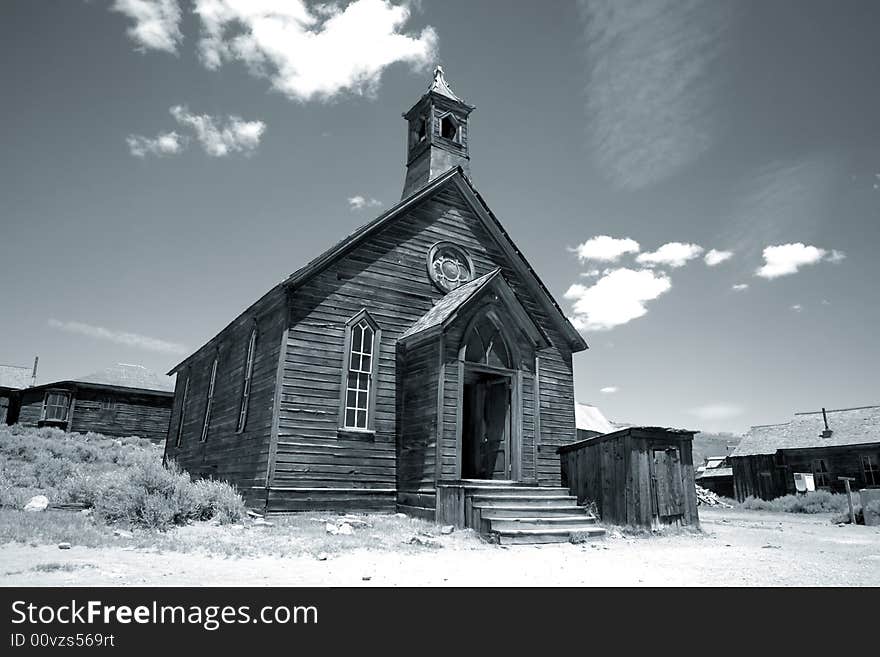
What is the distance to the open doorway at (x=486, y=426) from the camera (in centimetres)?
1415

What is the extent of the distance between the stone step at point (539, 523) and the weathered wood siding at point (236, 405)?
15.5ft

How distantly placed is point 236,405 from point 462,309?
6.79 m

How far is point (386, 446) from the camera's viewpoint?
43.9 ft

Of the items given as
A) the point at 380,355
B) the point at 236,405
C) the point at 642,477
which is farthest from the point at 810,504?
the point at 236,405

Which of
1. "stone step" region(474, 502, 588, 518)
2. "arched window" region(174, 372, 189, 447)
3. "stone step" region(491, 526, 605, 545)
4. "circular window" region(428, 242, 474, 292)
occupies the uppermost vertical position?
"circular window" region(428, 242, 474, 292)

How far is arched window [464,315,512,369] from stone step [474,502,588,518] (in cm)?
342

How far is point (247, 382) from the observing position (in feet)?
48.3

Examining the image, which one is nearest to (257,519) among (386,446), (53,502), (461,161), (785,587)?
(386,446)

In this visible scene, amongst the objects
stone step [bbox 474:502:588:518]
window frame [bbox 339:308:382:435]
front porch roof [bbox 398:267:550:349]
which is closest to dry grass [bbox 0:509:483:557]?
stone step [bbox 474:502:588:518]

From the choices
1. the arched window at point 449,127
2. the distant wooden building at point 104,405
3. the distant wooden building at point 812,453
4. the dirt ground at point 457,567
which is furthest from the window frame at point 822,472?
the distant wooden building at point 104,405

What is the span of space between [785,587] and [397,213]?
1152 cm

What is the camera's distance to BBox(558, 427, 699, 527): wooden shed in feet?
41.8

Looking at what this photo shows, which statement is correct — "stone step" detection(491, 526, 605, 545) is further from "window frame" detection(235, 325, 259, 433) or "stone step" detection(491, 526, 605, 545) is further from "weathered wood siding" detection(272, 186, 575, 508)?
"window frame" detection(235, 325, 259, 433)

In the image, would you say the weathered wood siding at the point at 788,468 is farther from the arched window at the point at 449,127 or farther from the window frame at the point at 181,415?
the window frame at the point at 181,415
